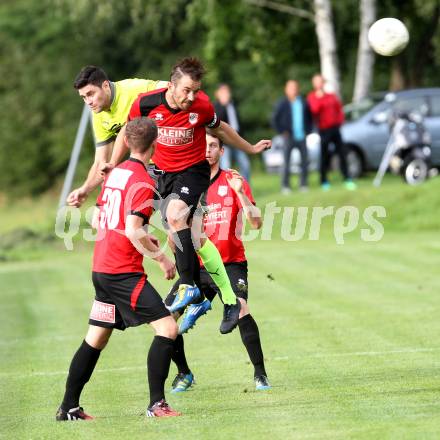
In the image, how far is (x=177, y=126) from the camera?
9039mm

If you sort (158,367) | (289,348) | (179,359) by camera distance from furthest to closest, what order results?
(289,348) → (179,359) → (158,367)

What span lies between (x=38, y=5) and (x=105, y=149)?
33894mm

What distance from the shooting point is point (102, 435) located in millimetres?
7645

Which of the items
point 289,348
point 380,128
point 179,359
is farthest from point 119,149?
point 380,128

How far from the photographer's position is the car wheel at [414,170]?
23.5 meters

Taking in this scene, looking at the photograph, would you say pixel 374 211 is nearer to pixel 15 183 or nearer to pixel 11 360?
pixel 11 360

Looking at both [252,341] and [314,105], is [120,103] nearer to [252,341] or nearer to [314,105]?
[252,341]

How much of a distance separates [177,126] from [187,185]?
18.6 inches

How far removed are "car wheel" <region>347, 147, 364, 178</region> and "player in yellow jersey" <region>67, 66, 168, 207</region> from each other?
1664 cm

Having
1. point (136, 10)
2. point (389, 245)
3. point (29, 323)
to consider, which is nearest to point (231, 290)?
point (29, 323)

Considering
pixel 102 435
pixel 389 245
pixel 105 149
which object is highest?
pixel 105 149

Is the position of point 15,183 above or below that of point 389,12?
below

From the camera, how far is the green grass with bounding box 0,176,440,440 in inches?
309

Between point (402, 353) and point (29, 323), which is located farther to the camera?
point (29, 323)
